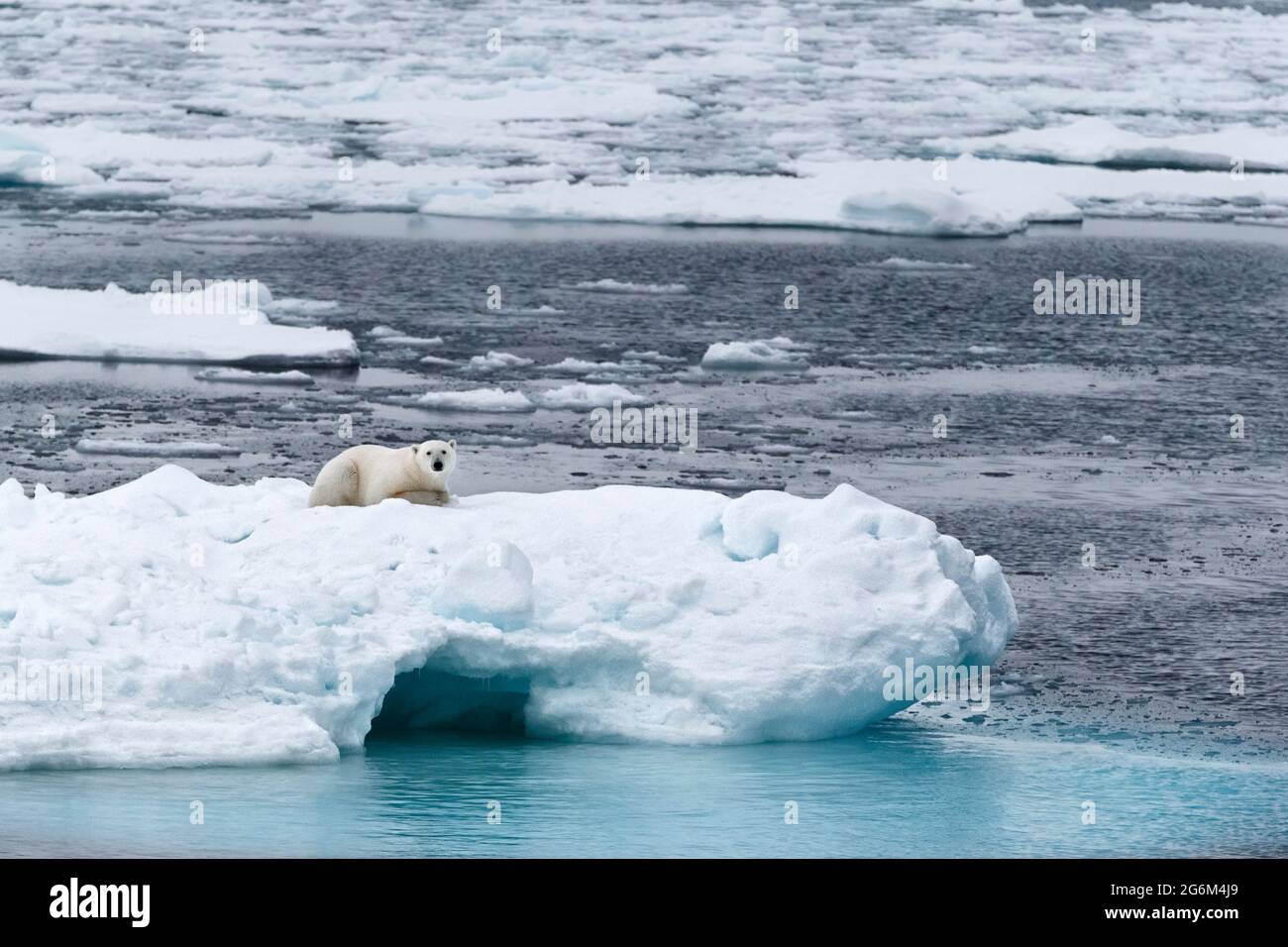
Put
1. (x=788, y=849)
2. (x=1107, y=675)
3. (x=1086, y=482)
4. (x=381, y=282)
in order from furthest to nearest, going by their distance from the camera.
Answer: (x=381, y=282)
(x=1086, y=482)
(x=1107, y=675)
(x=788, y=849)

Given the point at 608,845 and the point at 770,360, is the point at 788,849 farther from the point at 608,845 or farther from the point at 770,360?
the point at 770,360

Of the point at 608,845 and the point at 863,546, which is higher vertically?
the point at 863,546

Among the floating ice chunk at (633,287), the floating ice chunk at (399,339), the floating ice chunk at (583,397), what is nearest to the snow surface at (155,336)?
the floating ice chunk at (399,339)

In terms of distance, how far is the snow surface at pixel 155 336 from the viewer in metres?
14.8

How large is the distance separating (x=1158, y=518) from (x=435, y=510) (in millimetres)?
5494

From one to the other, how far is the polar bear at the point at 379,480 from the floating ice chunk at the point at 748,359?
7439 millimetres

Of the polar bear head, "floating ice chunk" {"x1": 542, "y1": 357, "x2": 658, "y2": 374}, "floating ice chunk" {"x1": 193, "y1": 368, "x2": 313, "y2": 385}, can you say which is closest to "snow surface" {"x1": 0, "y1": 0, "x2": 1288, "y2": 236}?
"floating ice chunk" {"x1": 542, "y1": 357, "x2": 658, "y2": 374}

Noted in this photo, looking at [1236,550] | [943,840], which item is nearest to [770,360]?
[1236,550]

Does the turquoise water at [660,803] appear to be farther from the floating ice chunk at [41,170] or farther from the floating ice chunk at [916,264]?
the floating ice chunk at [41,170]

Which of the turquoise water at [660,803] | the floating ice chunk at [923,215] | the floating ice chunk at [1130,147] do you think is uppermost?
the floating ice chunk at [1130,147]

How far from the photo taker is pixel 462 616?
707 cm

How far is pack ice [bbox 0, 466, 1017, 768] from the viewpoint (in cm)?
664

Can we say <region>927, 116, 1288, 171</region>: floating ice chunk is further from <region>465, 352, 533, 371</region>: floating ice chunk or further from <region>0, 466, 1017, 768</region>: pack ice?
<region>0, 466, 1017, 768</region>: pack ice

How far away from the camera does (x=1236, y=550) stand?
1106 centimetres
